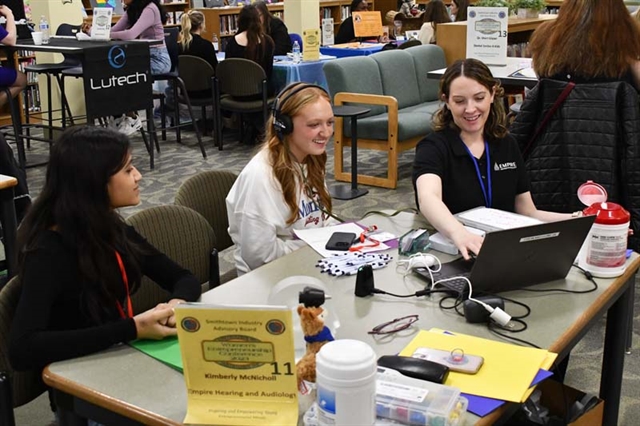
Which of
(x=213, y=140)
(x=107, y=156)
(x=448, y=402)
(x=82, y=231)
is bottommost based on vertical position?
(x=213, y=140)

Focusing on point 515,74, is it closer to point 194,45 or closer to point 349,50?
point 194,45

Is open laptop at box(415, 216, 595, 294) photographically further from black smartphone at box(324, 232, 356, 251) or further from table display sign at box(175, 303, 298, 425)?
table display sign at box(175, 303, 298, 425)

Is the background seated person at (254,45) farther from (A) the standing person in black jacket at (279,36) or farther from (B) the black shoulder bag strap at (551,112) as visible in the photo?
(B) the black shoulder bag strap at (551,112)

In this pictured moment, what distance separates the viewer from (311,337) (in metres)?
1.40

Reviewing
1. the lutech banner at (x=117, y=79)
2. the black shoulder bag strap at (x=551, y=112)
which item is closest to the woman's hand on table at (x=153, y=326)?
the black shoulder bag strap at (x=551, y=112)

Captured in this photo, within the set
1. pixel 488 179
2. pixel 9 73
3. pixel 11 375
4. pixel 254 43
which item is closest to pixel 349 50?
pixel 254 43

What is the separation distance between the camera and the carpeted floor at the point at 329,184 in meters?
2.65

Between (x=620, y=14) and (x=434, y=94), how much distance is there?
10.9 ft

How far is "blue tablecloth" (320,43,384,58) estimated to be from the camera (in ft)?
24.7

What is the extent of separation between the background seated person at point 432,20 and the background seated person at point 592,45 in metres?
4.02

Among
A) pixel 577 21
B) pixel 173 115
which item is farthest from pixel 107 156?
pixel 173 115

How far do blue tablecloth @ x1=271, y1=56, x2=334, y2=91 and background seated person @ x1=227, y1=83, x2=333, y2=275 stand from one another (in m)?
4.24

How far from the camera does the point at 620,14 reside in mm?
3035

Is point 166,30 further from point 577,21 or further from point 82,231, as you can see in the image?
point 82,231
